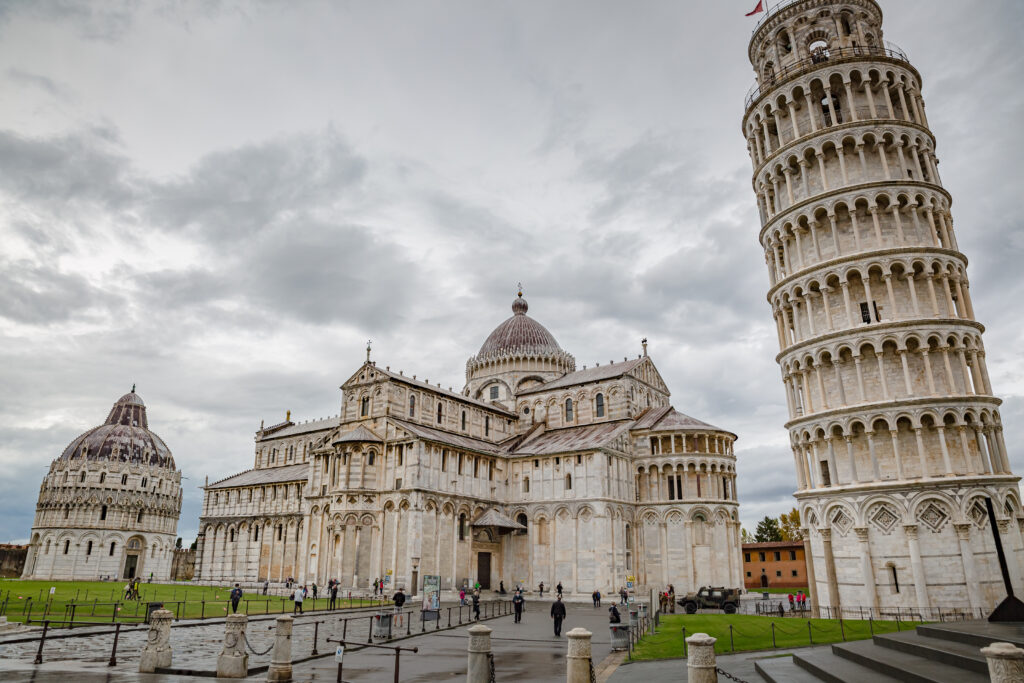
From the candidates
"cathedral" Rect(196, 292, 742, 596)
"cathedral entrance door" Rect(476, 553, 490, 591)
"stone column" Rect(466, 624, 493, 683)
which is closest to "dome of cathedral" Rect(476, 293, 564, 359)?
"cathedral" Rect(196, 292, 742, 596)

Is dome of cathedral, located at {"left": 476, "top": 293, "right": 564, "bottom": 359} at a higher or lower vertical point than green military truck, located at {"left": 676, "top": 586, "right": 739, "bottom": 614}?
higher

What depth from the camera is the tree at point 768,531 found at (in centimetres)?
8756

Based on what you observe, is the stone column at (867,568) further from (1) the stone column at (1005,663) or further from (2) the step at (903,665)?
(1) the stone column at (1005,663)

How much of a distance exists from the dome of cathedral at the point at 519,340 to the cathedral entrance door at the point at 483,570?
78.3 ft

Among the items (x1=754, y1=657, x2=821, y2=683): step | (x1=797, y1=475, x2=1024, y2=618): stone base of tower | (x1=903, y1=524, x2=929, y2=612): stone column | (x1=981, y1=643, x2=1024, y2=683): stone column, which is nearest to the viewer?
(x1=981, y1=643, x2=1024, y2=683): stone column

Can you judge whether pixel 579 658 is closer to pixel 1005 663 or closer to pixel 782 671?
pixel 782 671

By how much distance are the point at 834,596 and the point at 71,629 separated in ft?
98.7

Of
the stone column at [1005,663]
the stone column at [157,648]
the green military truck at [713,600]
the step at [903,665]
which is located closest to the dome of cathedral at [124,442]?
the green military truck at [713,600]

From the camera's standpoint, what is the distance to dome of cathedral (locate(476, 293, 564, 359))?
219 ft

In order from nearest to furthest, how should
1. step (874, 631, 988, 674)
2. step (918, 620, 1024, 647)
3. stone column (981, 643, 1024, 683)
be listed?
stone column (981, 643, 1024, 683), step (874, 631, 988, 674), step (918, 620, 1024, 647)

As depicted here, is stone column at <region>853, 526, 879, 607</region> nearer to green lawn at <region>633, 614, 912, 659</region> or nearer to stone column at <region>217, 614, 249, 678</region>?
green lawn at <region>633, 614, 912, 659</region>

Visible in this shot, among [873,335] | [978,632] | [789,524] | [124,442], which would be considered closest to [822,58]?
[873,335]

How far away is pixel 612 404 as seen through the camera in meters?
55.2

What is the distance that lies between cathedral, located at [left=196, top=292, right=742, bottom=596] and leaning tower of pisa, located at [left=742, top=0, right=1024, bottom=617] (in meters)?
19.5
